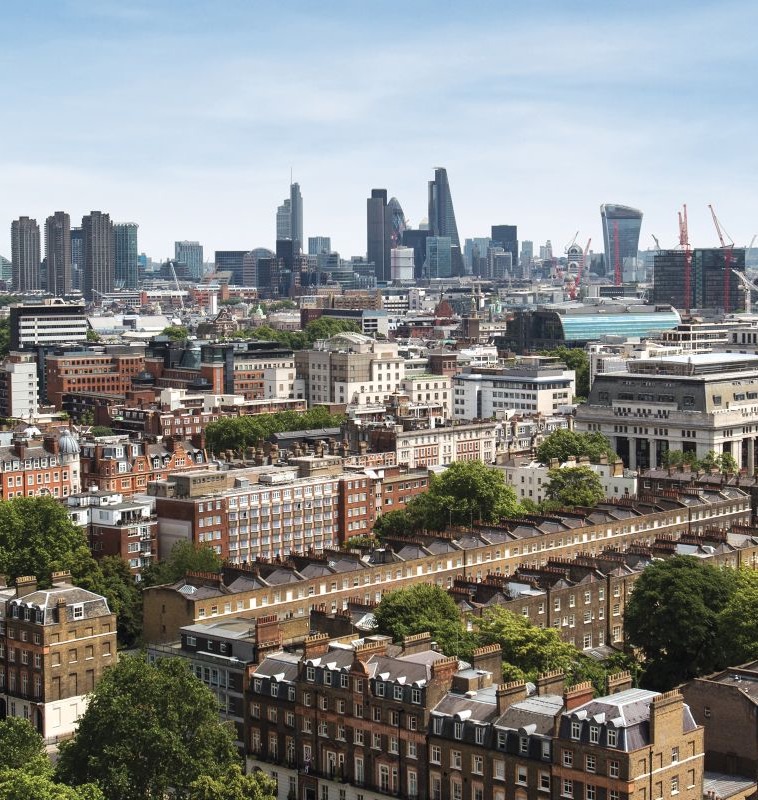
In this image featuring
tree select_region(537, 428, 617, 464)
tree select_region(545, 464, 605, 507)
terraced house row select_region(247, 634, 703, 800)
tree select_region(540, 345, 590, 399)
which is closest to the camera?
terraced house row select_region(247, 634, 703, 800)

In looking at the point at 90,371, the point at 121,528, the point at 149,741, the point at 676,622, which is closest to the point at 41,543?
the point at 121,528

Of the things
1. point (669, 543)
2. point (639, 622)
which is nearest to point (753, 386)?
point (669, 543)

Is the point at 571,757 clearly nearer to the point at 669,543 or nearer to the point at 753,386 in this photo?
the point at 669,543

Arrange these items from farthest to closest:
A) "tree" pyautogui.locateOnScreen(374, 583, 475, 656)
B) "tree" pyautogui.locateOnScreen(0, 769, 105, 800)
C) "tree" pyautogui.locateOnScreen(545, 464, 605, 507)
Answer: "tree" pyautogui.locateOnScreen(545, 464, 605, 507) → "tree" pyautogui.locateOnScreen(374, 583, 475, 656) → "tree" pyautogui.locateOnScreen(0, 769, 105, 800)

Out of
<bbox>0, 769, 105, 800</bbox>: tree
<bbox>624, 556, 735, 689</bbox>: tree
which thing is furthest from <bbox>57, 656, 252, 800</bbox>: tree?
<bbox>624, 556, 735, 689</bbox>: tree

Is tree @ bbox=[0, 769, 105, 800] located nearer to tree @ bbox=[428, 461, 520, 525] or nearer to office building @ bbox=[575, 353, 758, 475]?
tree @ bbox=[428, 461, 520, 525]

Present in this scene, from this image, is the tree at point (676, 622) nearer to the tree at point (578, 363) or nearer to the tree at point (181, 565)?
the tree at point (181, 565)
